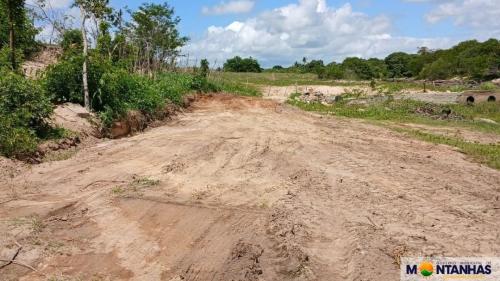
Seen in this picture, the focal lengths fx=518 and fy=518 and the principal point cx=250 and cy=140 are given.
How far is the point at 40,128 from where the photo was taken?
34.0ft

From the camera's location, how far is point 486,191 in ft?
26.3

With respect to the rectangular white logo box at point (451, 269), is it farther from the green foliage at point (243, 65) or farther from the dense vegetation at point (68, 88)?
the green foliage at point (243, 65)

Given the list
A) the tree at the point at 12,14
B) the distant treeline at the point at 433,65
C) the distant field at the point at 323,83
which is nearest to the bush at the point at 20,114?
the tree at the point at 12,14

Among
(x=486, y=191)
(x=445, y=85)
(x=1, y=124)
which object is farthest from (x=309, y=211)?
(x=445, y=85)

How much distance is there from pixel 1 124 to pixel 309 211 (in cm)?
582

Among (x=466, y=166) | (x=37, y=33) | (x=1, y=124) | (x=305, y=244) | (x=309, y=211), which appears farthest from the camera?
(x=37, y=33)

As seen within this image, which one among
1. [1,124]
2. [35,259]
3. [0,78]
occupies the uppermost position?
[0,78]

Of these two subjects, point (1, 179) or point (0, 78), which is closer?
point (1, 179)

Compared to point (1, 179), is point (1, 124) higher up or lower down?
higher up

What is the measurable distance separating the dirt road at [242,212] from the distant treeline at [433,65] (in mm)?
33333

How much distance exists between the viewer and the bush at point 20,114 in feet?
29.9

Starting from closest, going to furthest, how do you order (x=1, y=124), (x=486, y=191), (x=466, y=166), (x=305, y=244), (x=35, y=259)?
1. (x=35, y=259)
2. (x=305, y=244)
3. (x=486, y=191)
4. (x=1, y=124)
5. (x=466, y=166)

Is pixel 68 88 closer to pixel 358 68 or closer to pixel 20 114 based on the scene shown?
pixel 20 114

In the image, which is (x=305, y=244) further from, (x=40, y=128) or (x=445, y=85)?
(x=445, y=85)
